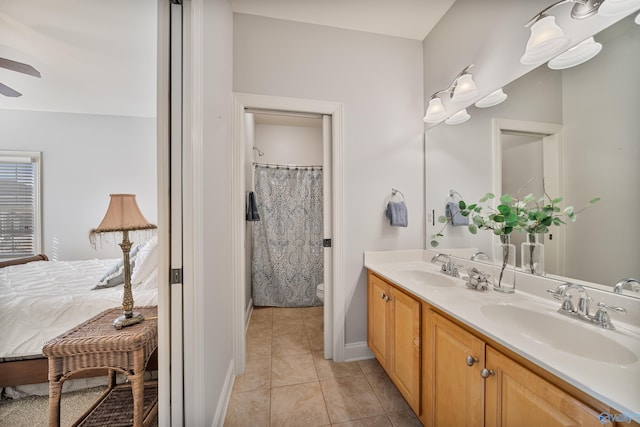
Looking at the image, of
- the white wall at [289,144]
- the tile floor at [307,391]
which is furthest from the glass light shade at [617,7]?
the white wall at [289,144]

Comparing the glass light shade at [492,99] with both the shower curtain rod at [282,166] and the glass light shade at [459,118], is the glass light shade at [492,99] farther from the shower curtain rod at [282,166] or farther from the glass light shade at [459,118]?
the shower curtain rod at [282,166]

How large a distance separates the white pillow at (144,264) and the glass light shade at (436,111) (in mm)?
2410

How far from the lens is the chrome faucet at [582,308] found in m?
0.78

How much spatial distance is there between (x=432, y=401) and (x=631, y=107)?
1.47 meters

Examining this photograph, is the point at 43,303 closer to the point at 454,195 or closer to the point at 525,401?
the point at 525,401

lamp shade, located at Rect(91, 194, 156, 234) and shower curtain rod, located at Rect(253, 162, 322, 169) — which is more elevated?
shower curtain rod, located at Rect(253, 162, 322, 169)

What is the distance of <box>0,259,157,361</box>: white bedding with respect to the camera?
1291 millimetres

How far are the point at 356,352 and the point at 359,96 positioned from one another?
2158 millimetres

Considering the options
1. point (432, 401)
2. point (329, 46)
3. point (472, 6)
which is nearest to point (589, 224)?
point (432, 401)

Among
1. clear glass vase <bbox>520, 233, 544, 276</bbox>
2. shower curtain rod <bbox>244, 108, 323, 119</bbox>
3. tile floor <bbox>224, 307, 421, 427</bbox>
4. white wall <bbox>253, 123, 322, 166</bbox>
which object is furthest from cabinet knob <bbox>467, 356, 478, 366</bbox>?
white wall <bbox>253, 123, 322, 166</bbox>

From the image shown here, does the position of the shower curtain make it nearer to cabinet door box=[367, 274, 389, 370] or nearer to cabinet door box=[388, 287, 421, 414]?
cabinet door box=[367, 274, 389, 370]

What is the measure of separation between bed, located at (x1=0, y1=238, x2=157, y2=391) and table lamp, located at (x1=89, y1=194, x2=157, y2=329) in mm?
311

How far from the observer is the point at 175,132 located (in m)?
0.95

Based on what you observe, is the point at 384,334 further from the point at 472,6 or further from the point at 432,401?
the point at 472,6
